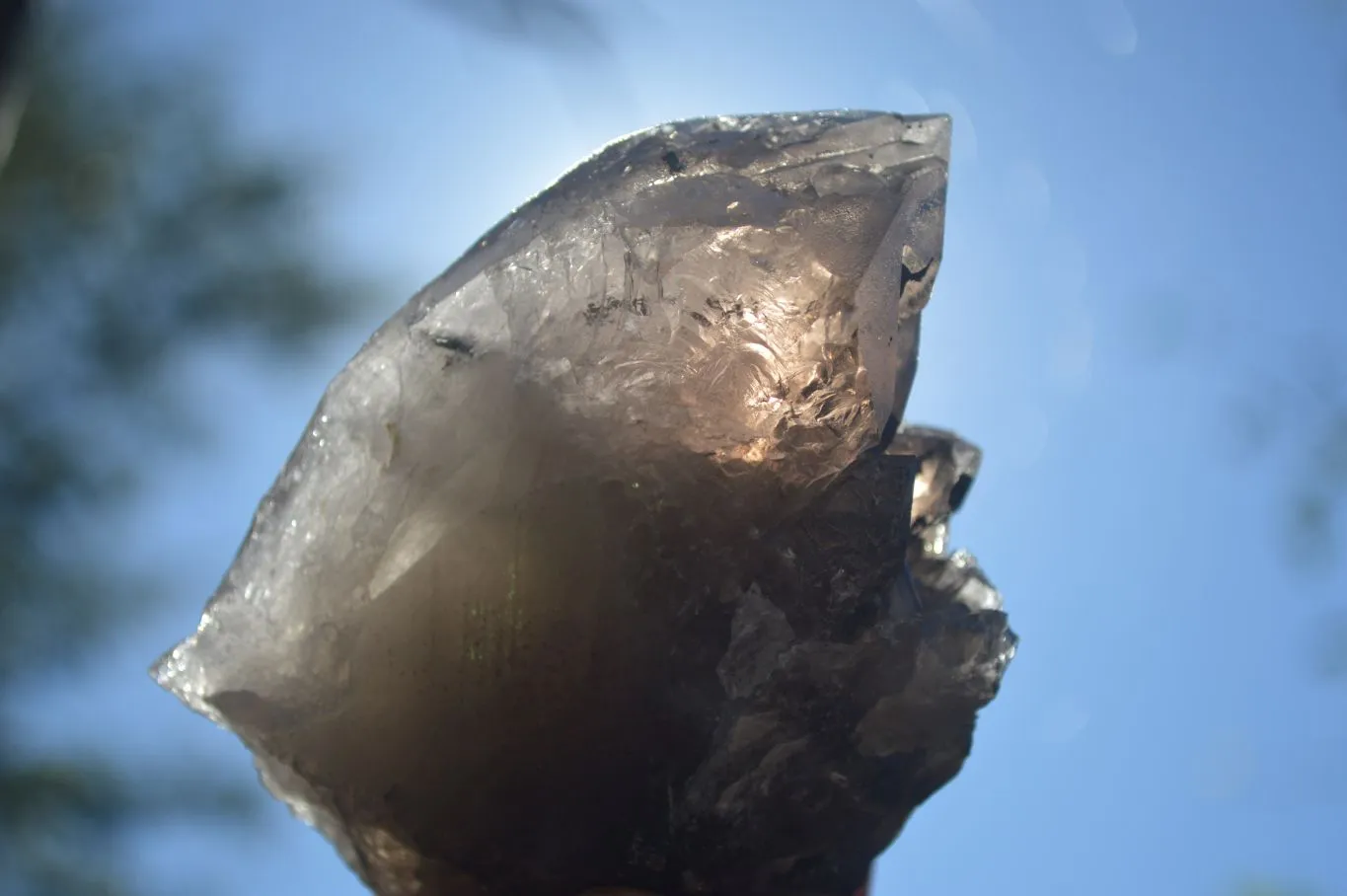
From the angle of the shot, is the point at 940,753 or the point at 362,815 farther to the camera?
the point at 940,753

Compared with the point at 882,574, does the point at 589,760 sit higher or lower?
lower

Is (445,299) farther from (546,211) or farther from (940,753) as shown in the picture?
(940,753)

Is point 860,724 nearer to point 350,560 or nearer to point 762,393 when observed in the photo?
point 762,393

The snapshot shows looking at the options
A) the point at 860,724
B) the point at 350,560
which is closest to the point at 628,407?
the point at 350,560

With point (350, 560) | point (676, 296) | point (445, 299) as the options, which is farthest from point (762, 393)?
point (350, 560)

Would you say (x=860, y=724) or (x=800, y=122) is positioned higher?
(x=800, y=122)

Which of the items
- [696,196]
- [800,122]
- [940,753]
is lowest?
[940,753]
